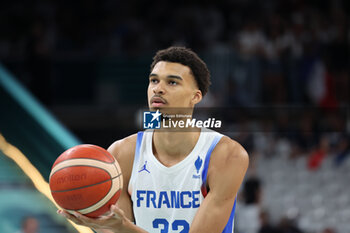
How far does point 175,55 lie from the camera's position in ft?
13.7

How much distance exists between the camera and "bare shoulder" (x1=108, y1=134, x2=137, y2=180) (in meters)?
4.24

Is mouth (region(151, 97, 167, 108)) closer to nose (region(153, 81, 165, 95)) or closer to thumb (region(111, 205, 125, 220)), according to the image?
nose (region(153, 81, 165, 95))

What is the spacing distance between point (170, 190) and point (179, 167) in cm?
17

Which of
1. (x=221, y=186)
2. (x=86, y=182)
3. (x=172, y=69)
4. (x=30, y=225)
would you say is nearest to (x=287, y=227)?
(x=30, y=225)

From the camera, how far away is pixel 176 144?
420 cm

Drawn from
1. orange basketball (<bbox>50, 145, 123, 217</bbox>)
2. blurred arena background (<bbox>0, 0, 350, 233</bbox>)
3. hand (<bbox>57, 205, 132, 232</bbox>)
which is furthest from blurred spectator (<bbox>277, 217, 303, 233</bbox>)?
hand (<bbox>57, 205, 132, 232</bbox>)

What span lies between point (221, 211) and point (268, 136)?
20.1ft

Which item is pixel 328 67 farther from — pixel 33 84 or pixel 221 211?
pixel 221 211

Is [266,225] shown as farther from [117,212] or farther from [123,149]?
[117,212]

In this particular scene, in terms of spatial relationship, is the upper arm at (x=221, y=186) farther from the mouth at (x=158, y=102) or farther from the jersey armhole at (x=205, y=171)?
the mouth at (x=158, y=102)

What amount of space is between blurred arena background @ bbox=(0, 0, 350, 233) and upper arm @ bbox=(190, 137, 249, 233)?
378 cm

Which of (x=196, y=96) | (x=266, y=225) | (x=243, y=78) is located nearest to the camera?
(x=196, y=96)

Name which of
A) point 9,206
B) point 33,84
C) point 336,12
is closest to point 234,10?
point 336,12

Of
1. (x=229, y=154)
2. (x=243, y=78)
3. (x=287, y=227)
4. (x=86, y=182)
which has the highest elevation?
(x=243, y=78)
